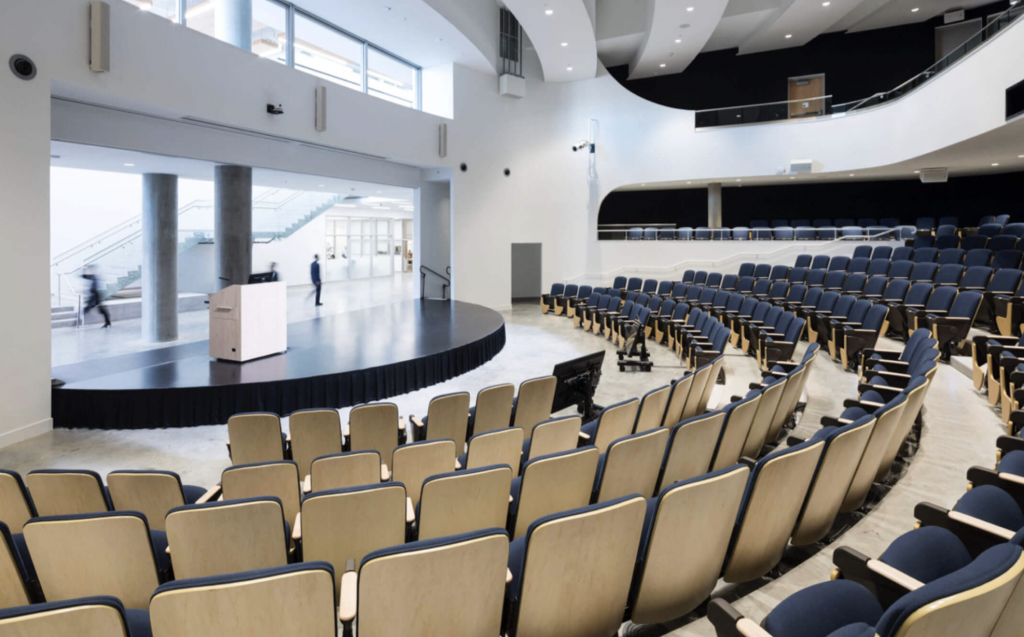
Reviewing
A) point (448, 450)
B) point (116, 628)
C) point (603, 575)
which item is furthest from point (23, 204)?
point (603, 575)

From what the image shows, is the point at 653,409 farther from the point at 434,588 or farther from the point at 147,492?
the point at 147,492

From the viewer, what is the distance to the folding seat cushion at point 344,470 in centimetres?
267

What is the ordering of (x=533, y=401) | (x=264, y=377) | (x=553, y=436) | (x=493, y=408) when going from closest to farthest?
(x=553, y=436)
(x=493, y=408)
(x=533, y=401)
(x=264, y=377)

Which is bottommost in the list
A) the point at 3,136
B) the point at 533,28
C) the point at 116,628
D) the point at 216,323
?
the point at 116,628

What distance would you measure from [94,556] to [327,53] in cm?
1046

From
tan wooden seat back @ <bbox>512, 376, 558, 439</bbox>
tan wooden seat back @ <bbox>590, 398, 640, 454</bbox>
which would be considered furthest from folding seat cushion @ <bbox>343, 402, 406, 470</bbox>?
tan wooden seat back @ <bbox>590, 398, 640, 454</bbox>

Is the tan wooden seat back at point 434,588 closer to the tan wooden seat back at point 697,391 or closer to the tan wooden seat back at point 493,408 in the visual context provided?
the tan wooden seat back at point 493,408

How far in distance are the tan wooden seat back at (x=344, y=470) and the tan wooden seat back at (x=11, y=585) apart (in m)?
1.07

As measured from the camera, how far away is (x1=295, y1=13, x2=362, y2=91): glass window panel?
984 cm

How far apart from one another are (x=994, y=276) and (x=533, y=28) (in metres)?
8.95

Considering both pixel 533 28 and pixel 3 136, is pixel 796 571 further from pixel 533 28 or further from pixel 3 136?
pixel 533 28

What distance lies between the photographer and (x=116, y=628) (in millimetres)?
1243

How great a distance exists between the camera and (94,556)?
1868 mm

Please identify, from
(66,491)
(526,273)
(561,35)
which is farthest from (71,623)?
(526,273)
